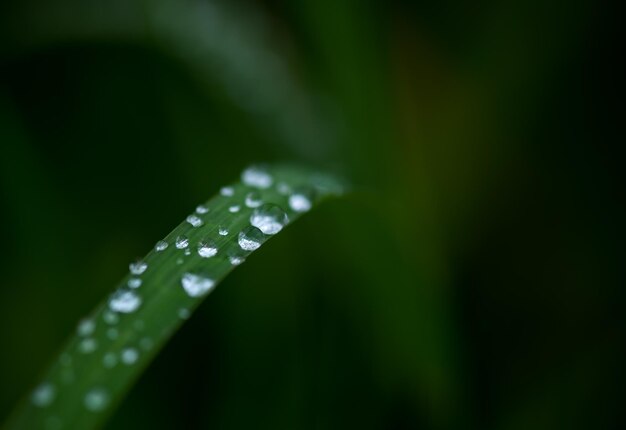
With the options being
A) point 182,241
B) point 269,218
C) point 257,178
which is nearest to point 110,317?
point 182,241

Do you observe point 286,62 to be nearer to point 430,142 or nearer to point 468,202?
point 430,142

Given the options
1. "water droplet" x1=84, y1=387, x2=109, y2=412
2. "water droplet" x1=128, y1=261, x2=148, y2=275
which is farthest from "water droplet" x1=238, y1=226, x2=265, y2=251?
"water droplet" x1=84, y1=387, x2=109, y2=412

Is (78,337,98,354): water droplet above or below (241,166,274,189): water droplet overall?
below

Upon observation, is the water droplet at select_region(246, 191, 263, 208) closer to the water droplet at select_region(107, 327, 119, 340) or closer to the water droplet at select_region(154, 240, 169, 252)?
the water droplet at select_region(154, 240, 169, 252)

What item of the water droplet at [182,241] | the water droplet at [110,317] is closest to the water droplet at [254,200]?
the water droplet at [182,241]

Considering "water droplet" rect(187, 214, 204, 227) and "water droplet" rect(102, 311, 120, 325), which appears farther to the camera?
"water droplet" rect(187, 214, 204, 227)

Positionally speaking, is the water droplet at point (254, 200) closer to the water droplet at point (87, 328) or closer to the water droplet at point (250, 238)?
the water droplet at point (250, 238)

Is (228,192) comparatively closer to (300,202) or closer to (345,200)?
(300,202)

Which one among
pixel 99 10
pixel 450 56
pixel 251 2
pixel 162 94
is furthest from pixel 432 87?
pixel 99 10
